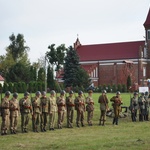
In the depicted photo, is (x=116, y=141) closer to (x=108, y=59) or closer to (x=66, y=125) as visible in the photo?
(x=66, y=125)

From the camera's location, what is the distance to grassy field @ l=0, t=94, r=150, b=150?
15328 mm

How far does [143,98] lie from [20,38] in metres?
73.5

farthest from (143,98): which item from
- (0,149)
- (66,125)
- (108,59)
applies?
(108,59)

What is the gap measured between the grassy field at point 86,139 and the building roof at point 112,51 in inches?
2561

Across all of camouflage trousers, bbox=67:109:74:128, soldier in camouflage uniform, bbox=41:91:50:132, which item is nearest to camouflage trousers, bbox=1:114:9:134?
soldier in camouflage uniform, bbox=41:91:50:132

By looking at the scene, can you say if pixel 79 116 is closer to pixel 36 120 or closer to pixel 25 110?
pixel 36 120

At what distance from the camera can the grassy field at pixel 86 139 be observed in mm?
15328

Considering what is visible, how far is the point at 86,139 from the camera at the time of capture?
17.6 metres

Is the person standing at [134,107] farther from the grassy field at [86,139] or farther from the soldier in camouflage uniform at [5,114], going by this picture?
the soldier in camouflage uniform at [5,114]

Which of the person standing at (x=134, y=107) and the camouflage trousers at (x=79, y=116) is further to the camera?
the person standing at (x=134, y=107)

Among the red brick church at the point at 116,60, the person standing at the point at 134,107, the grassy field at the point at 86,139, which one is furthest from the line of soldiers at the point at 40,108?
the red brick church at the point at 116,60

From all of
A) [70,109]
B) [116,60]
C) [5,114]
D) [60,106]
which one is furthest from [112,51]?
[5,114]

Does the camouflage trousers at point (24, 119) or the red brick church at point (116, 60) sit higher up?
the red brick church at point (116, 60)

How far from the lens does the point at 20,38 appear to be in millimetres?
97875
